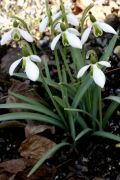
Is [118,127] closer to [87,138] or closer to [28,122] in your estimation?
[87,138]

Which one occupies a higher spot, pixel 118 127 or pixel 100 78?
pixel 100 78

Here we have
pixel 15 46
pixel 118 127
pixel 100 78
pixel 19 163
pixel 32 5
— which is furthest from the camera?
pixel 32 5

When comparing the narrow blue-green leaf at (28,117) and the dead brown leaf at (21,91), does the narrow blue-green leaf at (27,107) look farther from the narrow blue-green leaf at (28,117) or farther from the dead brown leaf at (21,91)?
the dead brown leaf at (21,91)

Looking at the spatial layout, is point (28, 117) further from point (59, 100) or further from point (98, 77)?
point (98, 77)

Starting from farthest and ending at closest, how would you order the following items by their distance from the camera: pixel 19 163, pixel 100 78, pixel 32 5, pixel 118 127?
pixel 32 5 → pixel 118 127 → pixel 19 163 → pixel 100 78

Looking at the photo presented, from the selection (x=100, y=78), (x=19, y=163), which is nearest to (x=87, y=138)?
(x=19, y=163)
